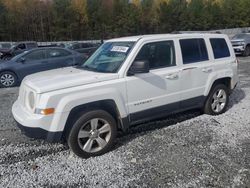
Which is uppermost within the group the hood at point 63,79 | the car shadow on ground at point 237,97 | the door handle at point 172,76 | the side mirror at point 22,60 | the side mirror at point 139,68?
the side mirror at point 139,68

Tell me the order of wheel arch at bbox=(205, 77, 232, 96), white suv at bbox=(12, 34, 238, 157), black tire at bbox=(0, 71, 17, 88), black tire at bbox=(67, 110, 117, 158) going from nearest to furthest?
white suv at bbox=(12, 34, 238, 157), black tire at bbox=(67, 110, 117, 158), wheel arch at bbox=(205, 77, 232, 96), black tire at bbox=(0, 71, 17, 88)

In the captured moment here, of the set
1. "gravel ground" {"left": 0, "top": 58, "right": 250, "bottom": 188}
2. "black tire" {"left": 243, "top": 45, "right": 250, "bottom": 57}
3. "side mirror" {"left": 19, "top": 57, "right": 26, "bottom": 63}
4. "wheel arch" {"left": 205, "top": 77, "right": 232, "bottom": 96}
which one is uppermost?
"wheel arch" {"left": 205, "top": 77, "right": 232, "bottom": 96}

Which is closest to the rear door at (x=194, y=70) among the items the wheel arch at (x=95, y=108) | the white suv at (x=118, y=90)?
the white suv at (x=118, y=90)

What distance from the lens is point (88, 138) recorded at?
441cm

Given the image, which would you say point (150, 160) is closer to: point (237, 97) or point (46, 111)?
point (46, 111)

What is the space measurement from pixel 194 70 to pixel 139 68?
1.39 meters

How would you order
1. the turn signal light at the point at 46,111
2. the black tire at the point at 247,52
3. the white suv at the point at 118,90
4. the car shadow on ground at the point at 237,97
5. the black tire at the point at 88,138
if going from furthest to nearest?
1. the black tire at the point at 247,52
2. the car shadow on ground at the point at 237,97
3. the black tire at the point at 88,138
4. the white suv at the point at 118,90
5. the turn signal light at the point at 46,111

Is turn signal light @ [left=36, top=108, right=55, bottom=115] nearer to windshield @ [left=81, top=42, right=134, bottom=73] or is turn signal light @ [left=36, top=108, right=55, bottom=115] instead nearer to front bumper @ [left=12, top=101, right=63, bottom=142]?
front bumper @ [left=12, top=101, right=63, bottom=142]

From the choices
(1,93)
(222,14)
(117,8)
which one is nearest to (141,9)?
(117,8)

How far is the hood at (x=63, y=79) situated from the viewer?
13.6ft

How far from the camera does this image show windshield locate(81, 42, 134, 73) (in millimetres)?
4785

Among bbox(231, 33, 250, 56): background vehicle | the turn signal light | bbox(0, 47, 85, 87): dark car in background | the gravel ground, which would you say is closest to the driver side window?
the gravel ground

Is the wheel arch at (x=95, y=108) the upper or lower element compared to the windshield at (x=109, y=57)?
lower

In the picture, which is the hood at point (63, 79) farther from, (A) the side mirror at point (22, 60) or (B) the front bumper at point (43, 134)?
(A) the side mirror at point (22, 60)
